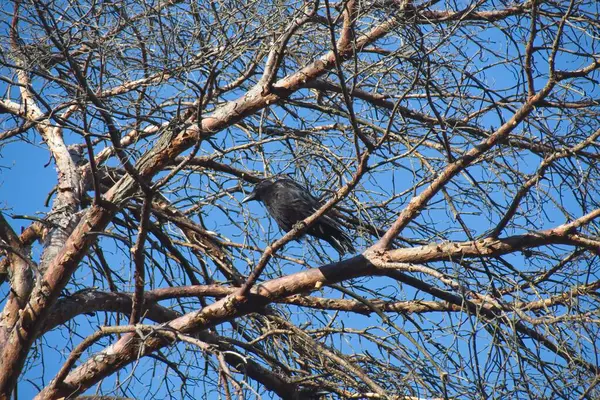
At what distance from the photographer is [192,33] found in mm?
4043

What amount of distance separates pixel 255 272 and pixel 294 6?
1.37m

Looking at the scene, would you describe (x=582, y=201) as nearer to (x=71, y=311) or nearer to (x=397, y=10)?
(x=397, y=10)

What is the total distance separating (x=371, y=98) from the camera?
4.57 m

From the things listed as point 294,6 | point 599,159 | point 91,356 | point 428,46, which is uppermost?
point 294,6

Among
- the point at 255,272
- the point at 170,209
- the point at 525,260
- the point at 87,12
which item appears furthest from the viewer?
the point at 170,209

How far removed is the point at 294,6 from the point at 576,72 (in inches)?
55.7

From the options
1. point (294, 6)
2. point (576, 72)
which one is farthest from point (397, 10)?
point (576, 72)

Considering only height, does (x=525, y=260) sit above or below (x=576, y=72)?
below

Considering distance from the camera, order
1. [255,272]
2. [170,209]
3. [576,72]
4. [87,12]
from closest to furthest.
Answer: [576,72]
[255,272]
[87,12]
[170,209]

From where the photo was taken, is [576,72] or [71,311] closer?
[576,72]

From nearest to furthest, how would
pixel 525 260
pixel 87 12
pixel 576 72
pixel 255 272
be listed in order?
pixel 576 72 → pixel 255 272 → pixel 87 12 → pixel 525 260

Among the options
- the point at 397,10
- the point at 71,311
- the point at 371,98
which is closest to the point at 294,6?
the point at 397,10

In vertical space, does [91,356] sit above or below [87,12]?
below

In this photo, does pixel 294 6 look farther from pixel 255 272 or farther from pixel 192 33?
pixel 255 272
